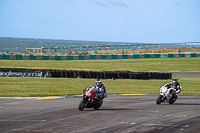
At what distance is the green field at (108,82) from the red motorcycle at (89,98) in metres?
7.15

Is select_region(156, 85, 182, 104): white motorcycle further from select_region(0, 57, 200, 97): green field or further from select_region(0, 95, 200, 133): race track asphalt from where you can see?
select_region(0, 57, 200, 97): green field

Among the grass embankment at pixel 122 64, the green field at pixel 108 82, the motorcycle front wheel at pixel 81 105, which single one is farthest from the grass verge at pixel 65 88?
the grass embankment at pixel 122 64

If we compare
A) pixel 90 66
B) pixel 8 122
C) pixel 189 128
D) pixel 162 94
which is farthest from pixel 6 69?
pixel 189 128

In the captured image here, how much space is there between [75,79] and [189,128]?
21.4 meters

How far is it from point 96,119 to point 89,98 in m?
2.29

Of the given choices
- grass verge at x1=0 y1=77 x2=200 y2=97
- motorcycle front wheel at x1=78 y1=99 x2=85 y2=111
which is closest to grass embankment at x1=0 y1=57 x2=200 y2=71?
grass verge at x1=0 y1=77 x2=200 y2=97

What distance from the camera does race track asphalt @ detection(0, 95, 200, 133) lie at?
10.9 meters

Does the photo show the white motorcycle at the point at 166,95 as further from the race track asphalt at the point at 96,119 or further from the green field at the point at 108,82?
the green field at the point at 108,82

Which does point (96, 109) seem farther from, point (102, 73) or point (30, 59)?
point (30, 59)

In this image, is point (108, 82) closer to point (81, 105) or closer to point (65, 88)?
point (65, 88)

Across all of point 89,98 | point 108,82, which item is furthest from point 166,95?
point 108,82

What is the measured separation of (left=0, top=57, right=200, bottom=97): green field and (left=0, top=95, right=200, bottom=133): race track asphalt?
22.1 feet

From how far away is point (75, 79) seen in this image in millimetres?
32312

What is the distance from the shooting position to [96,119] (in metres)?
12.9
